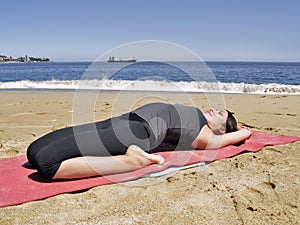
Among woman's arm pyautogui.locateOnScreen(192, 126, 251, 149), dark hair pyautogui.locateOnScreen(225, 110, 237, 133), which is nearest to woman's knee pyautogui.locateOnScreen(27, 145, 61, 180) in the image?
woman's arm pyautogui.locateOnScreen(192, 126, 251, 149)

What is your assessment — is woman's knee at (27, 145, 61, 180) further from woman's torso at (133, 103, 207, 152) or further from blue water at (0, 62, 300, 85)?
blue water at (0, 62, 300, 85)

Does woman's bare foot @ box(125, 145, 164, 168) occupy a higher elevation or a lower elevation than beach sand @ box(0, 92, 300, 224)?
higher

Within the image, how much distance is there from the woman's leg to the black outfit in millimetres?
46

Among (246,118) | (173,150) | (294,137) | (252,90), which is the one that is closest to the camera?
(173,150)

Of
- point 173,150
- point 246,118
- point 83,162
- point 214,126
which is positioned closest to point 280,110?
point 246,118

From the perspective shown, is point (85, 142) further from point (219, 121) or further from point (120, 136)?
point (219, 121)

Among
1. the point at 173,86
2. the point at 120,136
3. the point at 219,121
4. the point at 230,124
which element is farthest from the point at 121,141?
the point at 173,86

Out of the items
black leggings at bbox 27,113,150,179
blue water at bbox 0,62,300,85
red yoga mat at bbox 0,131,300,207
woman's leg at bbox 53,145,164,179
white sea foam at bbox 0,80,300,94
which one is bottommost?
red yoga mat at bbox 0,131,300,207

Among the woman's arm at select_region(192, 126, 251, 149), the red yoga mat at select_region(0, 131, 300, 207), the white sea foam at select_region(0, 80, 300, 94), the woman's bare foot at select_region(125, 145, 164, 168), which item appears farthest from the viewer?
the white sea foam at select_region(0, 80, 300, 94)

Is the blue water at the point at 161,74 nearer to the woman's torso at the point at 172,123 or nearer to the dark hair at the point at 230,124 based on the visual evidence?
the dark hair at the point at 230,124

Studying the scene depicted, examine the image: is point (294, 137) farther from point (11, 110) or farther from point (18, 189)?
point (11, 110)

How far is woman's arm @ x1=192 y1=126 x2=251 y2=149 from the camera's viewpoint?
318 centimetres

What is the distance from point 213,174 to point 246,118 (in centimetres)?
315

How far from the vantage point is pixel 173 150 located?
3.27m
